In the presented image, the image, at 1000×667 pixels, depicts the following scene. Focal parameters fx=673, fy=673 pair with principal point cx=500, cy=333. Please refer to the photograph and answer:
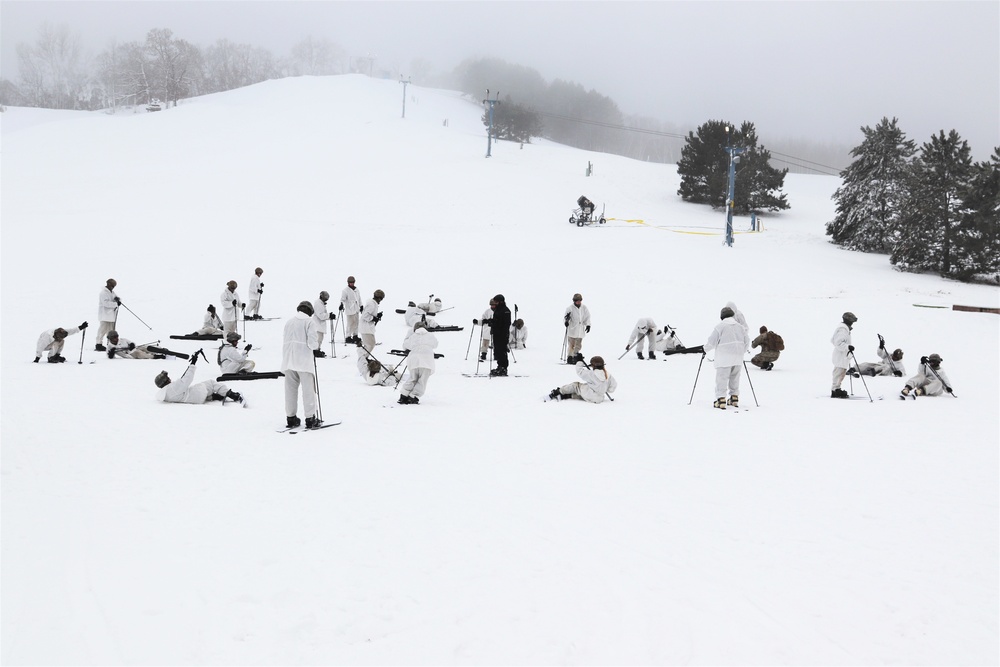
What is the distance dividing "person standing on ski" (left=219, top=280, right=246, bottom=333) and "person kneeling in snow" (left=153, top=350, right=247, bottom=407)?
639 cm

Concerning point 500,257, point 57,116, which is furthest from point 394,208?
point 57,116

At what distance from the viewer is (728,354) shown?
11.6 m

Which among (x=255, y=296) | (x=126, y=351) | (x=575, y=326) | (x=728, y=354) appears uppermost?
(x=728, y=354)

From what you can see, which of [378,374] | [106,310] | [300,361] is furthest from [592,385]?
[106,310]

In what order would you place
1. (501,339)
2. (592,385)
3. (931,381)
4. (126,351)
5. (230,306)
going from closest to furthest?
(592,385)
(931,381)
(501,339)
(126,351)
(230,306)

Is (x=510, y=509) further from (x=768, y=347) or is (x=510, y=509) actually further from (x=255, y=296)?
(x=255, y=296)

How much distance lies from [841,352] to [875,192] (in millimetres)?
28766

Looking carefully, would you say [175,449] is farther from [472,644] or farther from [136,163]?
[136,163]

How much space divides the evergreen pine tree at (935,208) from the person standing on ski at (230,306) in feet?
93.9

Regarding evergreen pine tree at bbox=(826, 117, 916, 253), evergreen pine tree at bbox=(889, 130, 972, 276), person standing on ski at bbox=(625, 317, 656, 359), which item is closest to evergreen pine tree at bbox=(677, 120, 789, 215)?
evergreen pine tree at bbox=(826, 117, 916, 253)

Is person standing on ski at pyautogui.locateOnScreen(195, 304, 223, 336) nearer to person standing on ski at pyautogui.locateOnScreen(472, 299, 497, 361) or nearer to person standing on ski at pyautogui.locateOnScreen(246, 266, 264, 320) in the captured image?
person standing on ski at pyautogui.locateOnScreen(246, 266, 264, 320)

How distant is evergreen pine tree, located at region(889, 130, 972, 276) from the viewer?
29688 mm

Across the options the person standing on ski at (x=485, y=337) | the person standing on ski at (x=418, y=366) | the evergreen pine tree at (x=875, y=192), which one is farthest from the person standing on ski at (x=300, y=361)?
the evergreen pine tree at (x=875, y=192)

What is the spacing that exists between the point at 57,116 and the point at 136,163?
53.0m
